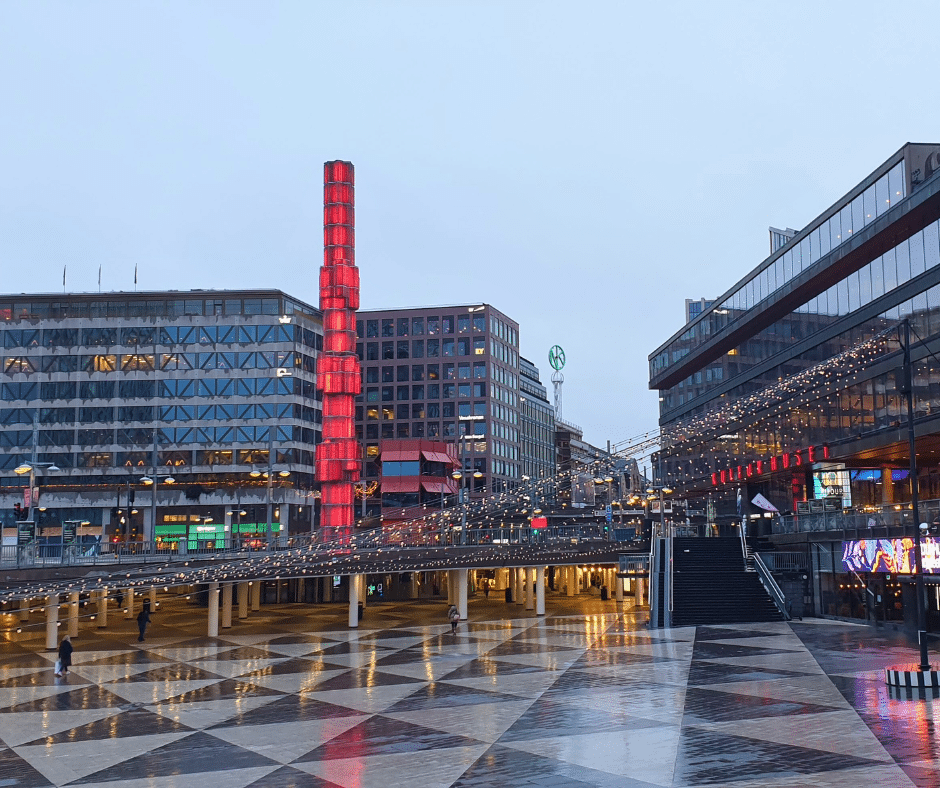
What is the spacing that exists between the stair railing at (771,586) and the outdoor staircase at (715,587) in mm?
239

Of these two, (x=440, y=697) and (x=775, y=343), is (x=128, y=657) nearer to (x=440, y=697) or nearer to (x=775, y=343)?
(x=440, y=697)

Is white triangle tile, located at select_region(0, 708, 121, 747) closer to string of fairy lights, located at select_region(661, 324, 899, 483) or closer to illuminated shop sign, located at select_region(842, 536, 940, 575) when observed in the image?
illuminated shop sign, located at select_region(842, 536, 940, 575)

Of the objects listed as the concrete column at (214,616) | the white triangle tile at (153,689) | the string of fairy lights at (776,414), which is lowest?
the white triangle tile at (153,689)

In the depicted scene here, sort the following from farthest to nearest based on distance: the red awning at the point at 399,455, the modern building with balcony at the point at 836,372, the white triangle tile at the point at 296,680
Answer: the red awning at the point at 399,455 → the modern building with balcony at the point at 836,372 → the white triangle tile at the point at 296,680

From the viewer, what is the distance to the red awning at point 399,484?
107250mm

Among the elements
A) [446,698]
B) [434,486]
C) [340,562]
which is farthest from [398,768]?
[434,486]

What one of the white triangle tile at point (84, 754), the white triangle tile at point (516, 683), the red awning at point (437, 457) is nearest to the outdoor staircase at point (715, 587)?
the white triangle tile at point (516, 683)

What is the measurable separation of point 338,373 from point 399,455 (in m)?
31.7

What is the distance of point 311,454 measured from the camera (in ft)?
354

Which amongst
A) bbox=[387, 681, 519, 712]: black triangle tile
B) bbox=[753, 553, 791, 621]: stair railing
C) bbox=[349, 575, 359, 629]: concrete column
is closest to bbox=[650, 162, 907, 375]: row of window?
bbox=[753, 553, 791, 621]: stair railing

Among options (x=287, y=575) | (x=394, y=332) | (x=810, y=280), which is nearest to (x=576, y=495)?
(x=394, y=332)

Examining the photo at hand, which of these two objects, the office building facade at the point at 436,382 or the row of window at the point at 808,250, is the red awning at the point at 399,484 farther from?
the office building facade at the point at 436,382

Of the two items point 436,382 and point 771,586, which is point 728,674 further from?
point 436,382

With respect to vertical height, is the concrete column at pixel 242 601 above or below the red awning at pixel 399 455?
below
